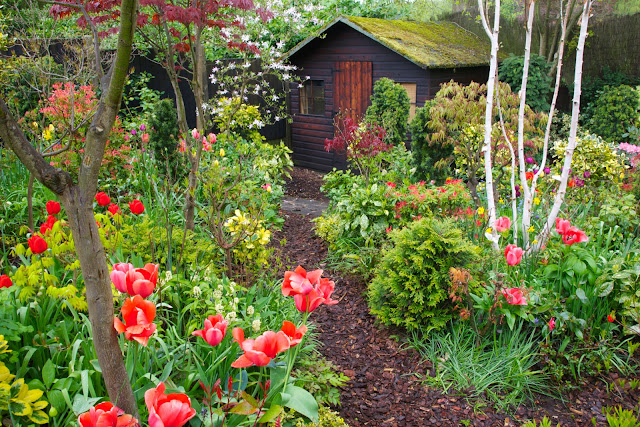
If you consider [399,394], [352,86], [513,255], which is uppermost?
[352,86]

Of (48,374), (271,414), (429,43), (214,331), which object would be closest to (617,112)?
(429,43)

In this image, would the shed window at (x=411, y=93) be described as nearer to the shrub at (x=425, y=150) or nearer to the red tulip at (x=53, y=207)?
the shrub at (x=425, y=150)

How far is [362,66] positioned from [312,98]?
6.02ft

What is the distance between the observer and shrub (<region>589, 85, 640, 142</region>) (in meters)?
9.27

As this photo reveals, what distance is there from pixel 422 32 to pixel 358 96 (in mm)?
2028

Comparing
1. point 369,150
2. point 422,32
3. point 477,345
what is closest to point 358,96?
point 422,32

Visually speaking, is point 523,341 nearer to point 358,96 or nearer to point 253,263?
point 253,263

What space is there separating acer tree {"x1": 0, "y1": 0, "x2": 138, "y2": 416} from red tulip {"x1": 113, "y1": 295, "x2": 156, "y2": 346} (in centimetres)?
11

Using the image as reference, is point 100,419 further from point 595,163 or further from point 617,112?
point 617,112

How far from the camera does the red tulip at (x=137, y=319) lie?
1589 mm

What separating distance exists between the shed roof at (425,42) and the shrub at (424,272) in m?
5.95

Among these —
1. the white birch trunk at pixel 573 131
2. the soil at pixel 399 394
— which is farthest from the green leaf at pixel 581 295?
the white birch trunk at pixel 573 131

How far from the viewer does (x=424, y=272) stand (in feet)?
10.9

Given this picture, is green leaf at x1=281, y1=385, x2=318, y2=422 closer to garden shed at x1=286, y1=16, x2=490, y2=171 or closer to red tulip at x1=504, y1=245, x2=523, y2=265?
red tulip at x1=504, y1=245, x2=523, y2=265
